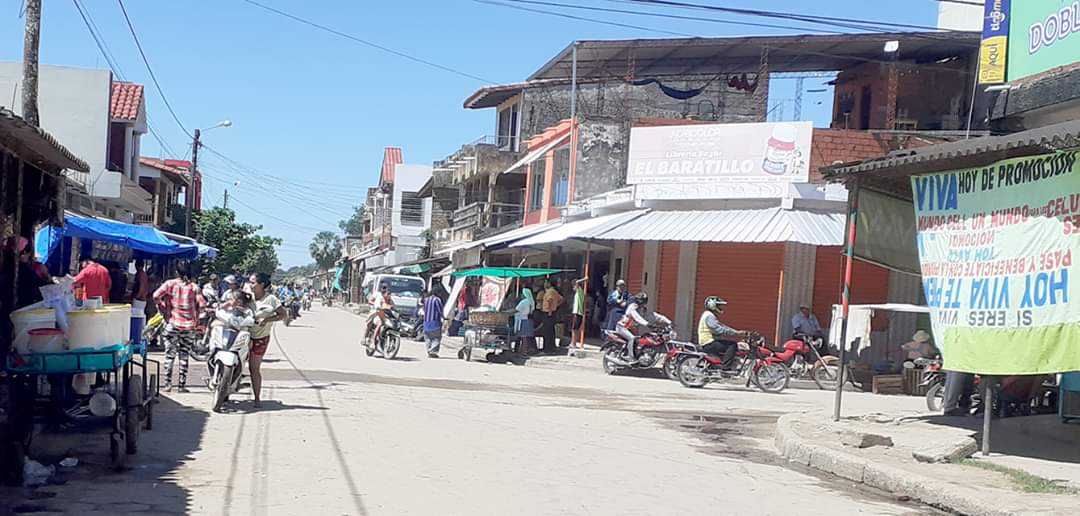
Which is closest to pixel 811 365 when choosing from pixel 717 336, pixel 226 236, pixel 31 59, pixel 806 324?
pixel 806 324

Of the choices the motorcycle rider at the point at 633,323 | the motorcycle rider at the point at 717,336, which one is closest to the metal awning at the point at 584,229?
the motorcycle rider at the point at 633,323

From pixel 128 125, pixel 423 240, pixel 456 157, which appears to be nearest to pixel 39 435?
pixel 128 125

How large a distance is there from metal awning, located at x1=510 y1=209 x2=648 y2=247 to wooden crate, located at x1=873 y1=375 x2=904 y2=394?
647 cm

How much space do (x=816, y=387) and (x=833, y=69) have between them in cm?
1425

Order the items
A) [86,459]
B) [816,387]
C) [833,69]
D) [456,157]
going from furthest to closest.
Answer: [456,157] → [833,69] → [816,387] → [86,459]

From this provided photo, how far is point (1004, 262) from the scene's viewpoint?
9859 millimetres

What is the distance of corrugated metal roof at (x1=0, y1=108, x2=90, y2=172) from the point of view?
25.6 feet

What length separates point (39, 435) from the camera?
9.21 metres

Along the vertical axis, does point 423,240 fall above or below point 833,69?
below

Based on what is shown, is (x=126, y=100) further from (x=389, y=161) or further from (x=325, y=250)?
(x=325, y=250)

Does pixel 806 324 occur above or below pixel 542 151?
below

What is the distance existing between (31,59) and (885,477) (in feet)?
42.0

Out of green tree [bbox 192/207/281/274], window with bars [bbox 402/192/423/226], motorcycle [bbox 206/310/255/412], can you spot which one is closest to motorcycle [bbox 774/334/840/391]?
motorcycle [bbox 206/310/255/412]

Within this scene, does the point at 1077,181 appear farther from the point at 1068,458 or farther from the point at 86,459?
the point at 86,459
